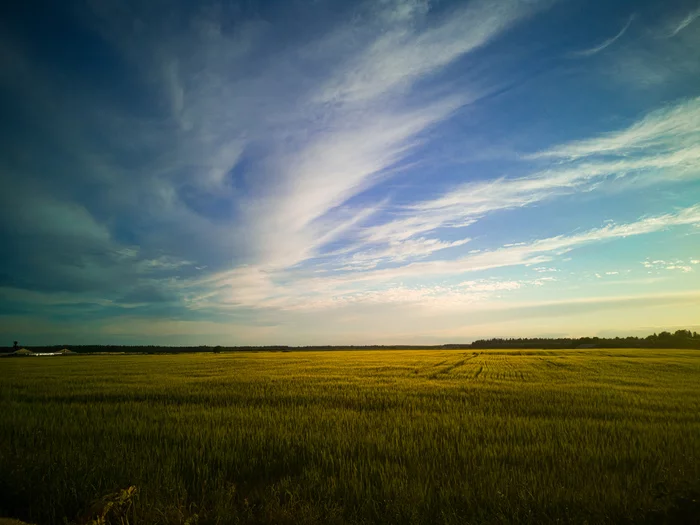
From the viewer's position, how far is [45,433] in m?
8.63

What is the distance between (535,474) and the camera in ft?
18.1

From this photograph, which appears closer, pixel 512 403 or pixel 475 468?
pixel 475 468

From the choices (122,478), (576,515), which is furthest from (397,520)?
(122,478)

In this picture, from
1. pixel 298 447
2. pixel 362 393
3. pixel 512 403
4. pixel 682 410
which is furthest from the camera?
pixel 362 393

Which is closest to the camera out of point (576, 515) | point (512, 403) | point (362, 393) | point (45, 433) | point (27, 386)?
point (576, 515)

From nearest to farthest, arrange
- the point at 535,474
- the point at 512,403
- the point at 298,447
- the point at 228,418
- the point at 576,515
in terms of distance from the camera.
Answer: the point at 576,515 < the point at 535,474 < the point at 298,447 < the point at 228,418 < the point at 512,403

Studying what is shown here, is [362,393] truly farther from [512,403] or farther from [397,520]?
[397,520]

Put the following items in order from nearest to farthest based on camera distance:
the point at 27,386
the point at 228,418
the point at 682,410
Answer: the point at 228,418 < the point at 682,410 < the point at 27,386

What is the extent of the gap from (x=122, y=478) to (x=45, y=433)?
184 inches

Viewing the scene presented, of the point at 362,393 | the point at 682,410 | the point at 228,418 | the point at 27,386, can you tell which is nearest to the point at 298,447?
the point at 228,418

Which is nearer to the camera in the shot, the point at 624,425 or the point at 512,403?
the point at 624,425

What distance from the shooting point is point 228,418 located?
9953 millimetres

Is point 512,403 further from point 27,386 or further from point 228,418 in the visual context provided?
point 27,386

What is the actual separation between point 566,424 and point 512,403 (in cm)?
334
